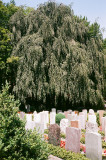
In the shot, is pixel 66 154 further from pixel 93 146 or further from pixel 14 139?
pixel 14 139

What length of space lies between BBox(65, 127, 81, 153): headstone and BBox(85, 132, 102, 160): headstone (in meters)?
0.41

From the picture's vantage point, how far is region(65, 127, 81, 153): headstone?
19.9ft

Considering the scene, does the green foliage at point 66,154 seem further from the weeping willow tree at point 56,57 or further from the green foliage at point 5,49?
the green foliage at point 5,49

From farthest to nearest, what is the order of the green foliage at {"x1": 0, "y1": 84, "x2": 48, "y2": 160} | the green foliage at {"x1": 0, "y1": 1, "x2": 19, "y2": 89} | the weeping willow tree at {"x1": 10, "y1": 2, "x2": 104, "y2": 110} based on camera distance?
the green foliage at {"x1": 0, "y1": 1, "x2": 19, "y2": 89} → the weeping willow tree at {"x1": 10, "y1": 2, "x2": 104, "y2": 110} → the green foliage at {"x1": 0, "y1": 84, "x2": 48, "y2": 160}

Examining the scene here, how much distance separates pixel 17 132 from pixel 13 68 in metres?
13.7

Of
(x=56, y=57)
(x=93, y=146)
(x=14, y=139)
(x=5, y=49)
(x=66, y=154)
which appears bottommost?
(x=66, y=154)

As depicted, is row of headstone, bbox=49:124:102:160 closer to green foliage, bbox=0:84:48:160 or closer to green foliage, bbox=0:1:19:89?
green foliage, bbox=0:84:48:160

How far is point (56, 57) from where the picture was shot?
1518 centimetres

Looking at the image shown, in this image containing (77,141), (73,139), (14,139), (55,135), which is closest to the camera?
(14,139)

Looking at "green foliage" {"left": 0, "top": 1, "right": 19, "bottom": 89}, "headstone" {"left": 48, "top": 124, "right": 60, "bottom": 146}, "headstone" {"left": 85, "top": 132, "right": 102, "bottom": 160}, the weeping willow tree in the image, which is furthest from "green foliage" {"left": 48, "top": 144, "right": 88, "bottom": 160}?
"green foliage" {"left": 0, "top": 1, "right": 19, "bottom": 89}

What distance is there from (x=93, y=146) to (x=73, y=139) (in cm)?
79

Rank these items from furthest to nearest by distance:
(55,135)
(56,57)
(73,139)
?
(56,57), (55,135), (73,139)

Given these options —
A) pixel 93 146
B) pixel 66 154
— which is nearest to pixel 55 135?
pixel 66 154

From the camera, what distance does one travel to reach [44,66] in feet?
48.9
